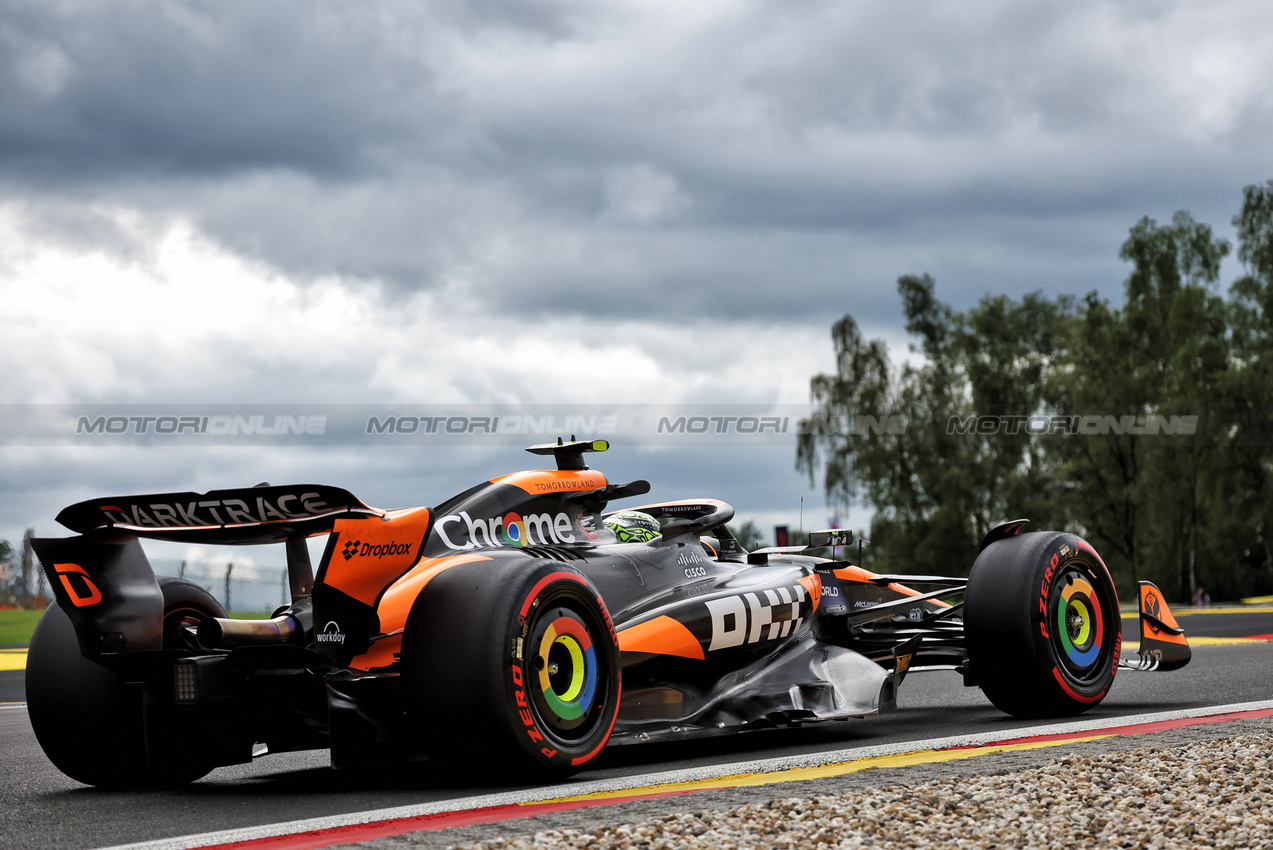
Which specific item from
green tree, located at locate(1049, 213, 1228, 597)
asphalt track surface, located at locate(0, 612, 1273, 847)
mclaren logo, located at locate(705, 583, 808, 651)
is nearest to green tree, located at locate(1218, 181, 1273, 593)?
green tree, located at locate(1049, 213, 1228, 597)

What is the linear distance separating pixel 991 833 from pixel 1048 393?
47036mm

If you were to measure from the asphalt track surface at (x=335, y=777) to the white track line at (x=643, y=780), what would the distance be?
Result: 13 centimetres

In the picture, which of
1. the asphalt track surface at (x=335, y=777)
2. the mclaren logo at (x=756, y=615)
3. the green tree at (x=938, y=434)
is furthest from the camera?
the green tree at (x=938, y=434)

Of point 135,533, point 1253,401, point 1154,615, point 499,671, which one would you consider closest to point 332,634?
point 499,671

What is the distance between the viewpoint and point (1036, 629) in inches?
324

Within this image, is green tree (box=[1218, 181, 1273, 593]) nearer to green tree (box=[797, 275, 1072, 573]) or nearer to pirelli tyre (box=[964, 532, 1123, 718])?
green tree (box=[797, 275, 1072, 573])

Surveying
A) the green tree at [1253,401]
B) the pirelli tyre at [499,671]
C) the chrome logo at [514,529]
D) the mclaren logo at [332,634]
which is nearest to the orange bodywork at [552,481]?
the chrome logo at [514,529]

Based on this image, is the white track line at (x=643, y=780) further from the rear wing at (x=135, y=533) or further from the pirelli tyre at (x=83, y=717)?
the pirelli tyre at (x=83, y=717)

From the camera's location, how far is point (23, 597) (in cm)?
3709

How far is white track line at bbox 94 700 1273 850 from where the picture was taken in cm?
481

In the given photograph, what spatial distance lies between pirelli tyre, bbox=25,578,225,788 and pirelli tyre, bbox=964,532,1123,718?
15.4 feet

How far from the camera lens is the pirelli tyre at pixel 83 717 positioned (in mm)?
6492

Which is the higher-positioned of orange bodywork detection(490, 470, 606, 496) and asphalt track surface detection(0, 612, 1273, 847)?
orange bodywork detection(490, 470, 606, 496)

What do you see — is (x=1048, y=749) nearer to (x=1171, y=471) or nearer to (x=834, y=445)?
(x=1171, y=471)
